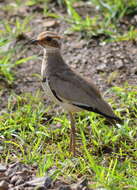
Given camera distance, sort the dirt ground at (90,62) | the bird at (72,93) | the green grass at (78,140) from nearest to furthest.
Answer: the green grass at (78,140) → the bird at (72,93) → the dirt ground at (90,62)

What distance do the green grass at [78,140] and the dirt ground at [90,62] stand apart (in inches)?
9.8

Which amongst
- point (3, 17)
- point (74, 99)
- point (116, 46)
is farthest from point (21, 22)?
point (74, 99)

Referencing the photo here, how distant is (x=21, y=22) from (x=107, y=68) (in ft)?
5.46

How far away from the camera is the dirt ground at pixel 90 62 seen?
6.00 metres

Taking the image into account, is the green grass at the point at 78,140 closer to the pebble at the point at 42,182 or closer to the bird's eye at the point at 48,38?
the pebble at the point at 42,182

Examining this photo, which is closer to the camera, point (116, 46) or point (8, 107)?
point (8, 107)

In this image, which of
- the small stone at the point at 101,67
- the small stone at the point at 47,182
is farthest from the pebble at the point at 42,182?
the small stone at the point at 101,67

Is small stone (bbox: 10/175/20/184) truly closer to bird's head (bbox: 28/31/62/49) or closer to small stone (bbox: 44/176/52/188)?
small stone (bbox: 44/176/52/188)

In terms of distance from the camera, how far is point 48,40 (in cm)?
503

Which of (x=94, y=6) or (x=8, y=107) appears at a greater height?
(x=94, y=6)

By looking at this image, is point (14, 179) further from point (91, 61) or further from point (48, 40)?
point (91, 61)

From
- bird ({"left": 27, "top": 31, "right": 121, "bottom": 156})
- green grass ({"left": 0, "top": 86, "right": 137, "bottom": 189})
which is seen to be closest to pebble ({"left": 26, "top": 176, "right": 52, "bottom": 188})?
green grass ({"left": 0, "top": 86, "right": 137, "bottom": 189})

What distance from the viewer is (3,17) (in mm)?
7367

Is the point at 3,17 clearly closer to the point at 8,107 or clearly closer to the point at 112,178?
the point at 8,107
